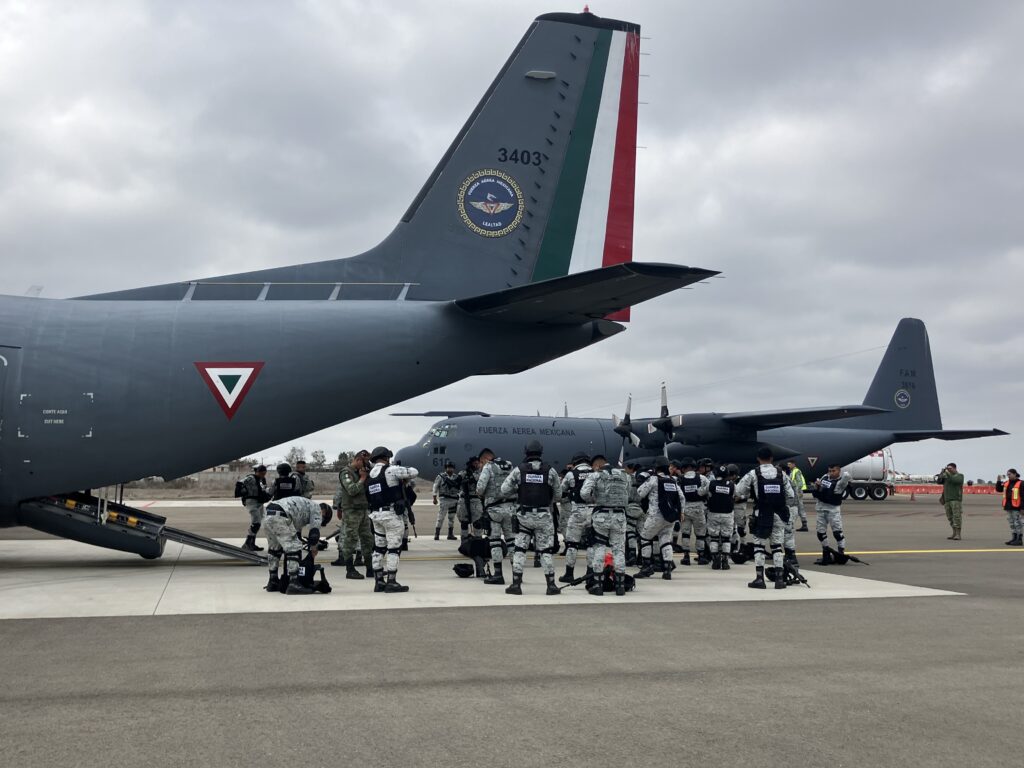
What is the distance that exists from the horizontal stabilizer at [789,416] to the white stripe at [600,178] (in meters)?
17.1

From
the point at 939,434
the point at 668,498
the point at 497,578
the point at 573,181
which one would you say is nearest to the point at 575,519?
the point at 497,578

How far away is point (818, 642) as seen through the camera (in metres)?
7.53

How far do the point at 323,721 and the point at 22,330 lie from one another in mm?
10269

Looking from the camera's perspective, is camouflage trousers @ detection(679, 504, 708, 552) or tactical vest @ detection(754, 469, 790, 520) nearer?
tactical vest @ detection(754, 469, 790, 520)

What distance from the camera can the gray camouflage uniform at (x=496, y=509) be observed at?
11.7 meters

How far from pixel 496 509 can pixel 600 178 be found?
6343mm

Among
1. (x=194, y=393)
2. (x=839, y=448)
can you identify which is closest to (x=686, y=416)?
(x=839, y=448)

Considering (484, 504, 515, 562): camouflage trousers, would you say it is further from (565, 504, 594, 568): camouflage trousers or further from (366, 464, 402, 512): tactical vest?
(366, 464, 402, 512): tactical vest

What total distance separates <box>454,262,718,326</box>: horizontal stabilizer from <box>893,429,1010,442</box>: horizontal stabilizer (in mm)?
32473

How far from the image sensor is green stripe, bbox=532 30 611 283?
14203 mm

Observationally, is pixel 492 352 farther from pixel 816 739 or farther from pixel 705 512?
pixel 816 739

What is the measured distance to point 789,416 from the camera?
30234 millimetres

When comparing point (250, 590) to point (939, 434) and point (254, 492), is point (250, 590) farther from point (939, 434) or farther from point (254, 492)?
point (939, 434)

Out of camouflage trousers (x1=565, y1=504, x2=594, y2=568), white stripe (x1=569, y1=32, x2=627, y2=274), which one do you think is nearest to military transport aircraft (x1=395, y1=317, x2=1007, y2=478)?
white stripe (x1=569, y1=32, x2=627, y2=274)
